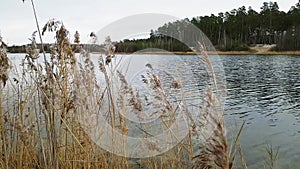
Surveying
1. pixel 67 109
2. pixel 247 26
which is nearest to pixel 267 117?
pixel 67 109

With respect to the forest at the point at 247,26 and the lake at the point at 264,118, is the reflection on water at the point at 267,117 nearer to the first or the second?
the lake at the point at 264,118

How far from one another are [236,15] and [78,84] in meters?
72.2

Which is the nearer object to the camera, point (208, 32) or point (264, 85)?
point (264, 85)

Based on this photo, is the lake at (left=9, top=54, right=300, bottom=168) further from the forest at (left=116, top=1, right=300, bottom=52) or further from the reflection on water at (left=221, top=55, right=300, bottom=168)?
the forest at (left=116, top=1, right=300, bottom=52)

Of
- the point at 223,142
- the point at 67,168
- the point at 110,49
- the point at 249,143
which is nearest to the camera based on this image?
the point at 223,142

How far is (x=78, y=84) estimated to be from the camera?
8.87 ft

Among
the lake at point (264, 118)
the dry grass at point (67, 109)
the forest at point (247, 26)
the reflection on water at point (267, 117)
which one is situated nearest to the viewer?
the dry grass at point (67, 109)

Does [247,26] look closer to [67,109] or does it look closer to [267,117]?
[267,117]

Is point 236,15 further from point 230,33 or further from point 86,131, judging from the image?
point 86,131

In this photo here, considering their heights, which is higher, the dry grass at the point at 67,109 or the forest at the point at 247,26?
the forest at the point at 247,26

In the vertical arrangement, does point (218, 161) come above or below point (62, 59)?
below

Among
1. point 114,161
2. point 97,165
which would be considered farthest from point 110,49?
point 114,161

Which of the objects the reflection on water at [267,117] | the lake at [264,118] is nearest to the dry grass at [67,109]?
the lake at [264,118]

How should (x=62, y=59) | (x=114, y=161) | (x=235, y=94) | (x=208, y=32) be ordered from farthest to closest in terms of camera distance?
(x=208, y=32)
(x=235, y=94)
(x=114, y=161)
(x=62, y=59)
